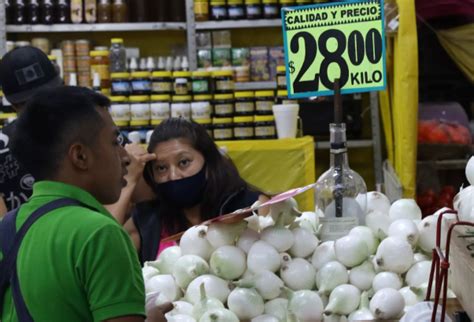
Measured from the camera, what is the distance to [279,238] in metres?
2.09

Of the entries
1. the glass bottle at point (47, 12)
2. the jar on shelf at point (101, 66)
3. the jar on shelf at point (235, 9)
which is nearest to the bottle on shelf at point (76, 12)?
the glass bottle at point (47, 12)

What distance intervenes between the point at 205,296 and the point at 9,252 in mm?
535

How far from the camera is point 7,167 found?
3105mm

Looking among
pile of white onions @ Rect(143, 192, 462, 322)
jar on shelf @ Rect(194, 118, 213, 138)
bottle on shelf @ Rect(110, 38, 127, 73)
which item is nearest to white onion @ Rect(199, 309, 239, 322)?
pile of white onions @ Rect(143, 192, 462, 322)

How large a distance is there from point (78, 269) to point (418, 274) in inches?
33.5

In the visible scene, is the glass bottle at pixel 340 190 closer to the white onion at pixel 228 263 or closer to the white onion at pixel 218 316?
the white onion at pixel 228 263

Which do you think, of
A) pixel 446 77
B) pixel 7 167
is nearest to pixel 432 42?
pixel 446 77

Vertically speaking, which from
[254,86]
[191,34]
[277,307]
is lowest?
[277,307]

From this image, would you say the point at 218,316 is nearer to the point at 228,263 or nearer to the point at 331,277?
the point at 228,263

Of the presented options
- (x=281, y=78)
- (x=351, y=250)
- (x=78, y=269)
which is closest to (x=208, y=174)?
(x=351, y=250)

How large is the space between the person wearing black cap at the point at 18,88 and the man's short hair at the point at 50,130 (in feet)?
4.95

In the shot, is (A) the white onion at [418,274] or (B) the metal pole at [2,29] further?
(B) the metal pole at [2,29]

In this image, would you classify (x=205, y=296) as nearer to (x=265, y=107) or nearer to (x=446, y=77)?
(x=265, y=107)

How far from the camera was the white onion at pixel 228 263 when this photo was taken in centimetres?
206
